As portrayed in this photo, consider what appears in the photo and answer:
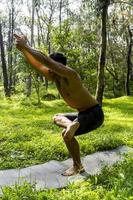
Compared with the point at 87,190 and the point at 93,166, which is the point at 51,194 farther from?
the point at 93,166

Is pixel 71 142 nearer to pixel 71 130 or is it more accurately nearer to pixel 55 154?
pixel 71 130

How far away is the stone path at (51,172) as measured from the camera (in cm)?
651

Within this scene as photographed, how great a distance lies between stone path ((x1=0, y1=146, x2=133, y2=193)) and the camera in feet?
21.4

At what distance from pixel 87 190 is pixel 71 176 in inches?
42.9

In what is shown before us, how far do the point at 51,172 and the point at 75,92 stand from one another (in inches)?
56.2

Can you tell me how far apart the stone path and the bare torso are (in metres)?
1.08

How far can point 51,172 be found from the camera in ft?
23.3

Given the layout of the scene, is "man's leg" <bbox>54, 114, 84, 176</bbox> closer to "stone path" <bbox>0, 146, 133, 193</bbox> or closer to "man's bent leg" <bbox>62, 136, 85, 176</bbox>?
"man's bent leg" <bbox>62, 136, 85, 176</bbox>

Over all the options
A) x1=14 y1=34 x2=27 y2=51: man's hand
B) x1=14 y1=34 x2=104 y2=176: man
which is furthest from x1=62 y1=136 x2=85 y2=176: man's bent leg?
x1=14 y1=34 x2=27 y2=51: man's hand

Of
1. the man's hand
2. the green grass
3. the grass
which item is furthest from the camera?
the green grass

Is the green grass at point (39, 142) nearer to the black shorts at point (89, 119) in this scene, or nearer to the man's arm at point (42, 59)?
the black shorts at point (89, 119)

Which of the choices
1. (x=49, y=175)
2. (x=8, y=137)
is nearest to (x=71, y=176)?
(x=49, y=175)

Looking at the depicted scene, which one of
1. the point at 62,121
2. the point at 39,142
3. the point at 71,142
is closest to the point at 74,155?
the point at 71,142

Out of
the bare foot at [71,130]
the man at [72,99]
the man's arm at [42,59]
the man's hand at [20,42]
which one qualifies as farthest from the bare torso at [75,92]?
the man's hand at [20,42]
